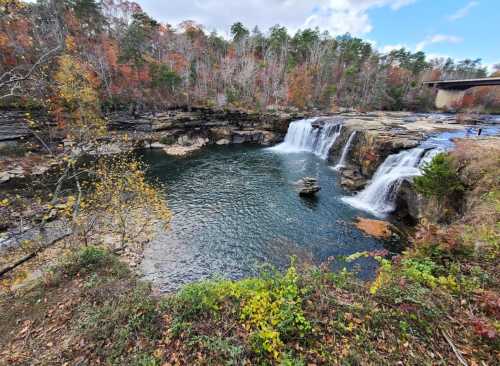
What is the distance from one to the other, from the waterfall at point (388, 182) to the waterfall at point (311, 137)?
9.84 metres

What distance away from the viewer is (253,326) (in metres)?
4.68

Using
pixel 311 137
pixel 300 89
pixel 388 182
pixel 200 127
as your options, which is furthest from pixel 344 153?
pixel 300 89

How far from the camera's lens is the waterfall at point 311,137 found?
28250 mm

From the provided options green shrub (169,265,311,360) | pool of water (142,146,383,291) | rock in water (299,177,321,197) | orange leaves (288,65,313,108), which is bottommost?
pool of water (142,146,383,291)

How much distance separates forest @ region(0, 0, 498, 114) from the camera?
105 ft

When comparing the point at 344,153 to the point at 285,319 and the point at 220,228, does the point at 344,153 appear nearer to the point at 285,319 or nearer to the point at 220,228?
the point at 220,228

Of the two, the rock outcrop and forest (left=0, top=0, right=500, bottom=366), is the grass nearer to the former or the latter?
forest (left=0, top=0, right=500, bottom=366)

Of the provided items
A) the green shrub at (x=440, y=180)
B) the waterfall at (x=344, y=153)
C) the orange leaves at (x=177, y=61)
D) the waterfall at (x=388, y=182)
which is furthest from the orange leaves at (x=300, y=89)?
the green shrub at (x=440, y=180)

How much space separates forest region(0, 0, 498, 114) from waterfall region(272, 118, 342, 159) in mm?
9210

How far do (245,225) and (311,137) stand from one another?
844 inches

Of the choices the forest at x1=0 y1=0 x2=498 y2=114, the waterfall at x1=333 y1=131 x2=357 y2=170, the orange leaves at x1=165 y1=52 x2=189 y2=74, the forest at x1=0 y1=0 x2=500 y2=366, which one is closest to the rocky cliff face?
the forest at x1=0 y1=0 x2=500 y2=366

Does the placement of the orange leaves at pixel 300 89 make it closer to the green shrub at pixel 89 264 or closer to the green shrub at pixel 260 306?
the green shrub at pixel 89 264

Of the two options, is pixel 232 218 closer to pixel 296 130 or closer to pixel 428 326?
pixel 428 326

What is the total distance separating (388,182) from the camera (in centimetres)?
1606
